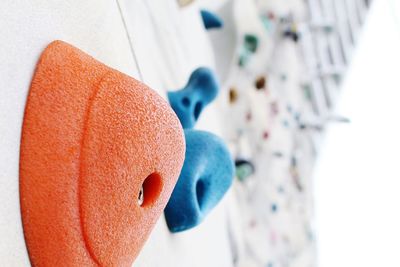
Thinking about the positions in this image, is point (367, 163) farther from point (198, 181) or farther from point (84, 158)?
point (84, 158)

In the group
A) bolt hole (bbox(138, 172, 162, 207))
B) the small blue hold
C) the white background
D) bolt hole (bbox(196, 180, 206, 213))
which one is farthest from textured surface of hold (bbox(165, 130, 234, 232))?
the white background

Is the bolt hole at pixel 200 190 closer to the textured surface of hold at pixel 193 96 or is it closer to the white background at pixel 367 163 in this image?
the textured surface of hold at pixel 193 96

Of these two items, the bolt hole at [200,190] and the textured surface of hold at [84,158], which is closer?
the textured surface of hold at [84,158]

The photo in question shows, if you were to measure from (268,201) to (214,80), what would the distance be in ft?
2.91

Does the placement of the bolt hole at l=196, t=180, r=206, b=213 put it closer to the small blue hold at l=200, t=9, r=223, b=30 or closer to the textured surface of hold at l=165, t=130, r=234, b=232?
the textured surface of hold at l=165, t=130, r=234, b=232

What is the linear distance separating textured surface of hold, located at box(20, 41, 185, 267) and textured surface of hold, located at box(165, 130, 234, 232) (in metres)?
0.22

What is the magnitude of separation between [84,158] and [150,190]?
0.09m

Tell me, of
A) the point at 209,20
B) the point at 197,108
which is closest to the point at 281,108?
the point at 209,20

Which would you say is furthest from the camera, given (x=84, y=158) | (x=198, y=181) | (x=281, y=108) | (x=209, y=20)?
(x=281, y=108)

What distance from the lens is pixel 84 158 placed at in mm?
358

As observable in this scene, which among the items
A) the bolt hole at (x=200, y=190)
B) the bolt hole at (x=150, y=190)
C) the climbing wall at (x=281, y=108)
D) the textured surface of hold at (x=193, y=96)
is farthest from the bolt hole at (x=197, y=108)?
the climbing wall at (x=281, y=108)

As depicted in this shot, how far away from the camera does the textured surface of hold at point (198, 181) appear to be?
0.64 metres

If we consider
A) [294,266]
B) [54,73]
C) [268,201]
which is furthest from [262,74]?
[54,73]

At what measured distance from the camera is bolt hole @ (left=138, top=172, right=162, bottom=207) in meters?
0.43
